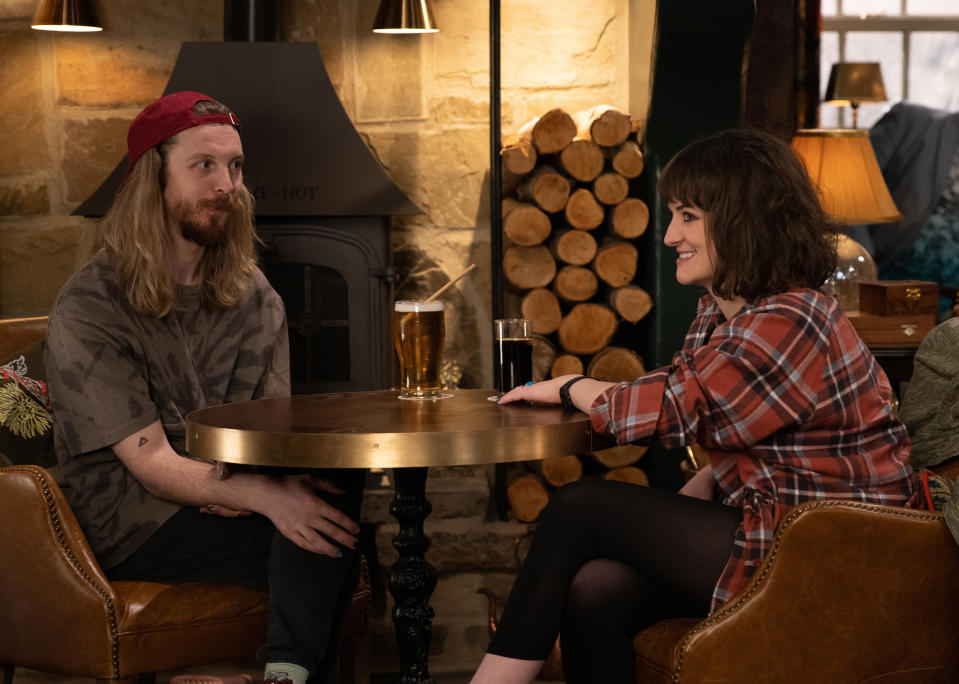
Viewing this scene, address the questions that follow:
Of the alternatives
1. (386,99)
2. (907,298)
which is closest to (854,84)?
(907,298)

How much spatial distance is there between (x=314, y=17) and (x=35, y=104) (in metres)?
0.92

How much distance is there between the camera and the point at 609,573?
5.75ft

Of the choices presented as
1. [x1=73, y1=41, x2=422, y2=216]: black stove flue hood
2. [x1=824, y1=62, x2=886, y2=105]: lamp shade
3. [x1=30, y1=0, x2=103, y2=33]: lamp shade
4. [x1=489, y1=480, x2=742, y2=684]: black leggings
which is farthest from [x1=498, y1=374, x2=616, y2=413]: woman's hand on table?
[x1=824, y1=62, x2=886, y2=105]: lamp shade

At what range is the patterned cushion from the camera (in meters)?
2.17

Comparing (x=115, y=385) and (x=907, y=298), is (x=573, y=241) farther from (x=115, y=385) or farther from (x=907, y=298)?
(x=115, y=385)

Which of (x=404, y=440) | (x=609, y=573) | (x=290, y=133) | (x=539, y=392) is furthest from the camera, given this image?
(x=290, y=133)

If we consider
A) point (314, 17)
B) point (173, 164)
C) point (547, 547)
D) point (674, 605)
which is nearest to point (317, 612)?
point (547, 547)

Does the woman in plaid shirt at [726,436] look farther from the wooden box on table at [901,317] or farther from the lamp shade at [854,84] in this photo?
the lamp shade at [854,84]

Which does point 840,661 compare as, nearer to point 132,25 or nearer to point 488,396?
point 488,396

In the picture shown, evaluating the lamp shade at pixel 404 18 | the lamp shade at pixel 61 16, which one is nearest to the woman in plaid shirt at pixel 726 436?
the lamp shade at pixel 404 18

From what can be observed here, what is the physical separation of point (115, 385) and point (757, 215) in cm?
117

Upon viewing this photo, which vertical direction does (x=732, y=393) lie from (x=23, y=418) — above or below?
above

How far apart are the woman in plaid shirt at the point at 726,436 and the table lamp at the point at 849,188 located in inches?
64.6

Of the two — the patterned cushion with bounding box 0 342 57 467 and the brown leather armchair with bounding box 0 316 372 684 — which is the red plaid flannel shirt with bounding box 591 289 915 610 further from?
the patterned cushion with bounding box 0 342 57 467
